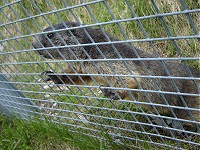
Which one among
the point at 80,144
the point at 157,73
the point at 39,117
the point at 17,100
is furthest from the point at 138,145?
the point at 17,100

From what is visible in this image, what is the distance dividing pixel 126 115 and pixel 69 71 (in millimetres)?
831

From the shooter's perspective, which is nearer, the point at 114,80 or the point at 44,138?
the point at 114,80

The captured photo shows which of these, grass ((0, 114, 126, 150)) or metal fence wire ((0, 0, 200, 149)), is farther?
grass ((0, 114, 126, 150))

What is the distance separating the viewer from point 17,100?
3.27m

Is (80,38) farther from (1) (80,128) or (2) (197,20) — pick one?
(2) (197,20)

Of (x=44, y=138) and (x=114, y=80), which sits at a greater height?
(x=114, y=80)

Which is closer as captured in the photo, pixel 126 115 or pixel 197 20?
pixel 126 115

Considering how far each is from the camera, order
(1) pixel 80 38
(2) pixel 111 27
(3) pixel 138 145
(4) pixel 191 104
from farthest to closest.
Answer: (2) pixel 111 27, (1) pixel 80 38, (4) pixel 191 104, (3) pixel 138 145

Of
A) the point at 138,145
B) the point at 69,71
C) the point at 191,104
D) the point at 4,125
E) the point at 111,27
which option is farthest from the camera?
the point at 111,27

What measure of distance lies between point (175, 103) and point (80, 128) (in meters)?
0.96

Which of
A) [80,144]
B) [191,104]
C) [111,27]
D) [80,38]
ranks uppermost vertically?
[80,38]

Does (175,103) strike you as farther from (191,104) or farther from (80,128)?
(80,128)

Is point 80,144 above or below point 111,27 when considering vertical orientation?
below

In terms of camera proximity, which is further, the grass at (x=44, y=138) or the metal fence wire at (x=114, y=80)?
the grass at (x=44, y=138)
